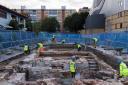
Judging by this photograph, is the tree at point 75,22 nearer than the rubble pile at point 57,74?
No

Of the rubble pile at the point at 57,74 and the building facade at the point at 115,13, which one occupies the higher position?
the building facade at the point at 115,13

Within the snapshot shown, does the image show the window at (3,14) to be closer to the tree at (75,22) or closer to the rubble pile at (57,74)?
the rubble pile at (57,74)

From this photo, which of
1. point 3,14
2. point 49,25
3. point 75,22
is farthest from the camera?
point 49,25

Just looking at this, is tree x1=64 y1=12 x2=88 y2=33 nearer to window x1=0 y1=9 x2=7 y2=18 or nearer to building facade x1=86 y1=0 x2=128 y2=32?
building facade x1=86 y1=0 x2=128 y2=32

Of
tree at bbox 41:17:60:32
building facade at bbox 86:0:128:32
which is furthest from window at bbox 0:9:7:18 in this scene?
tree at bbox 41:17:60:32

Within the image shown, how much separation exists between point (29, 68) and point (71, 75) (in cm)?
274

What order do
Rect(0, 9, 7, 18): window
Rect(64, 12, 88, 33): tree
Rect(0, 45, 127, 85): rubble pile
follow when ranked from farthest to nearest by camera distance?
Rect(64, 12, 88, 33): tree < Rect(0, 9, 7, 18): window < Rect(0, 45, 127, 85): rubble pile

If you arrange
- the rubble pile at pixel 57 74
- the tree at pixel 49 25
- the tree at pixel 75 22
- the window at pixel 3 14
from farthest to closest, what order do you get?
the tree at pixel 49 25 < the tree at pixel 75 22 < the window at pixel 3 14 < the rubble pile at pixel 57 74

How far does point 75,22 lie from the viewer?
86.4 meters

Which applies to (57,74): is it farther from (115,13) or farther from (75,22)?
(75,22)

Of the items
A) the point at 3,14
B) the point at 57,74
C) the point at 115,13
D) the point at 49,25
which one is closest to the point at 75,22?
the point at 49,25

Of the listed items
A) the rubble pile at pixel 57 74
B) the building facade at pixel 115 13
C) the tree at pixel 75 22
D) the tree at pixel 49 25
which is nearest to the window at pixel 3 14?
the building facade at pixel 115 13

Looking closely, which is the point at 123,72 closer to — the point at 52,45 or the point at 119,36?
the point at 119,36

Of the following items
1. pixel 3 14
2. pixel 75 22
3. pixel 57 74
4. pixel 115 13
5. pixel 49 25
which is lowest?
pixel 57 74
